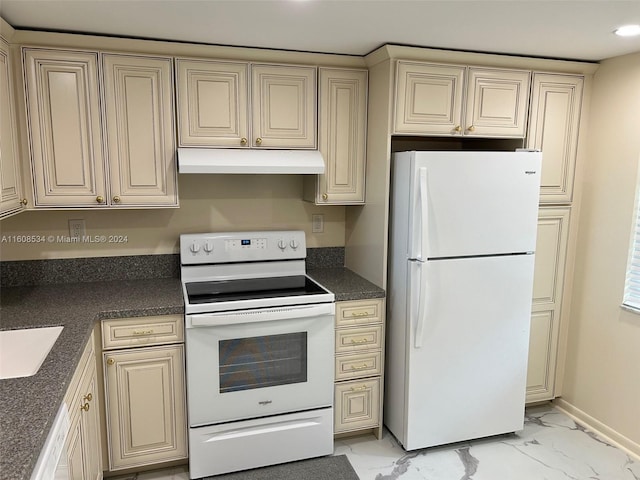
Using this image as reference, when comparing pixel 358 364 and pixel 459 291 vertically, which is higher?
pixel 459 291

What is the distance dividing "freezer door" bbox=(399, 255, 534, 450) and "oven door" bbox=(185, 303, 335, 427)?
49 centimetres

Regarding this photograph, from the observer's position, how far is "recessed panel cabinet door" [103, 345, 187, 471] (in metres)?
2.28

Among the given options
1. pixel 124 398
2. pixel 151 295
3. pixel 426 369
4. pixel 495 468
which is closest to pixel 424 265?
pixel 426 369

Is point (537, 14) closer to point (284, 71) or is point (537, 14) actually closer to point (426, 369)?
point (284, 71)

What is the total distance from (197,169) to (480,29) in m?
1.46

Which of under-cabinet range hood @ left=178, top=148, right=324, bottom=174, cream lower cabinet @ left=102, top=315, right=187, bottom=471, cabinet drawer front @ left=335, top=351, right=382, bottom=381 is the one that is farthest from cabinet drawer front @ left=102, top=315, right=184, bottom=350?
cabinet drawer front @ left=335, top=351, right=382, bottom=381

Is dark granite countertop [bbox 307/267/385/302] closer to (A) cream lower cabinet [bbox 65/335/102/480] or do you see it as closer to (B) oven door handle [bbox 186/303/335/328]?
(B) oven door handle [bbox 186/303/335/328]

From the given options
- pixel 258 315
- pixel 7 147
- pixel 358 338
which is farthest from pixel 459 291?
pixel 7 147

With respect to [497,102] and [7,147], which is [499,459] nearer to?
[497,102]

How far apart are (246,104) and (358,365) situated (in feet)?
5.02

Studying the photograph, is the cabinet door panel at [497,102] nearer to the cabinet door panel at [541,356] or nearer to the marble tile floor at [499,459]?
the cabinet door panel at [541,356]

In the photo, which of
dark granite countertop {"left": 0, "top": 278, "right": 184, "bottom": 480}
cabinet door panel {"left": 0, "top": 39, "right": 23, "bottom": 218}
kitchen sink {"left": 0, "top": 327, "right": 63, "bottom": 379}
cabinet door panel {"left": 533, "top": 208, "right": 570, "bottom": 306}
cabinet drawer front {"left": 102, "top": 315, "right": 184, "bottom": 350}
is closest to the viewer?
dark granite countertop {"left": 0, "top": 278, "right": 184, "bottom": 480}

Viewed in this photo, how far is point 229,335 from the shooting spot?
92.0 inches

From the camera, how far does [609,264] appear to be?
9.08 ft
